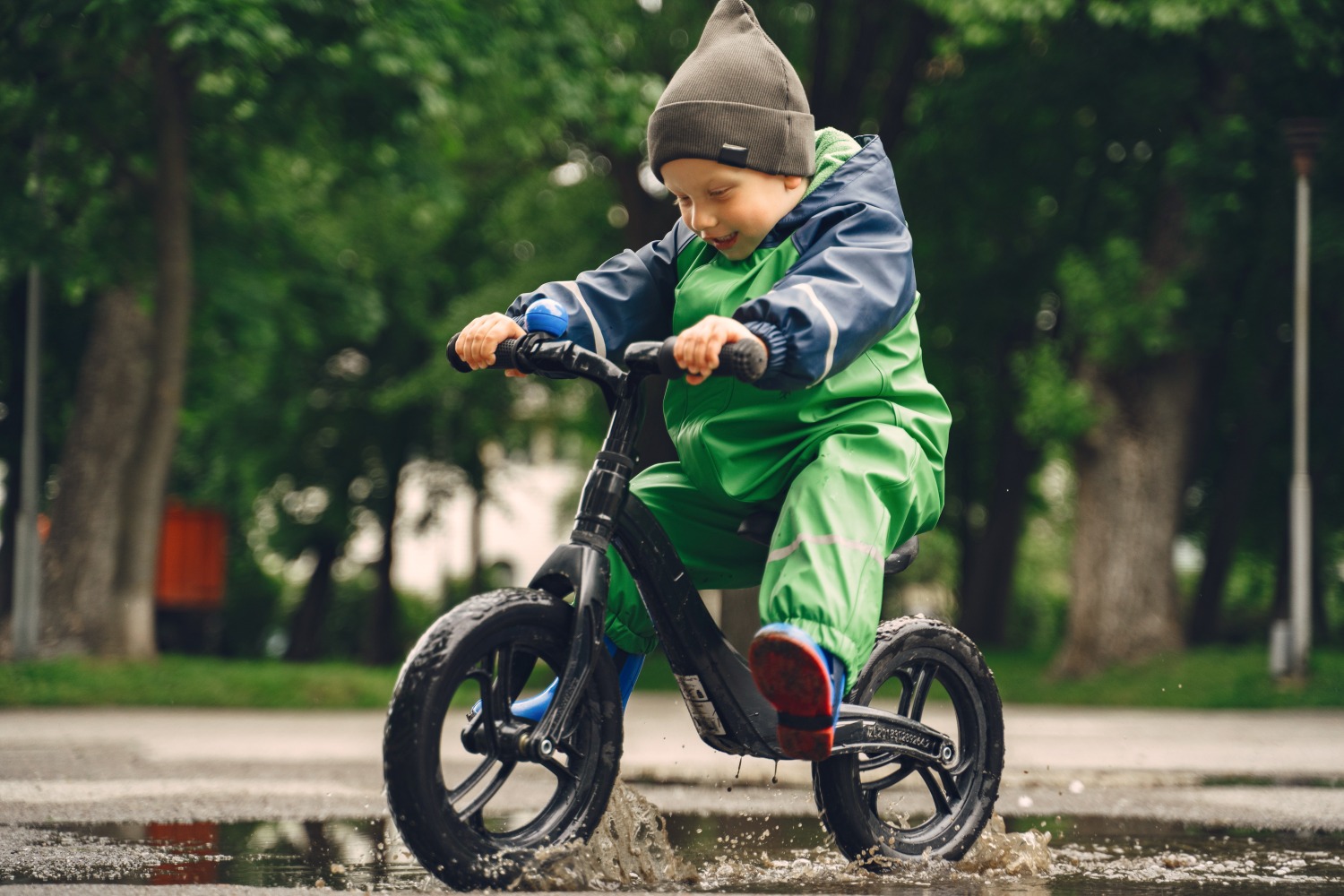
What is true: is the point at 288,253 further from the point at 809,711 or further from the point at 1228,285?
the point at 809,711

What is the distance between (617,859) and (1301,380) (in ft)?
39.0

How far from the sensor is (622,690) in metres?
3.92

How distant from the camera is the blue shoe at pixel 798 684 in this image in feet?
11.1

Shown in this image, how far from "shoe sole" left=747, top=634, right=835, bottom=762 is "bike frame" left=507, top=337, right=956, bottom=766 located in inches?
12.0

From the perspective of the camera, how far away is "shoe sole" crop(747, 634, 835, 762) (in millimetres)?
3395

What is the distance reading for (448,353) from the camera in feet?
12.6

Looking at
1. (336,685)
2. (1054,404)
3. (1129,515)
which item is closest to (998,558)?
(1129,515)

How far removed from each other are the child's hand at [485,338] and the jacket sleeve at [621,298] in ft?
0.55

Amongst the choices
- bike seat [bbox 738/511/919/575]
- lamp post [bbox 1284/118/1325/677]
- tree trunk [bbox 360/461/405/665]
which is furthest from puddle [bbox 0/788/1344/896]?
tree trunk [bbox 360/461/405/665]

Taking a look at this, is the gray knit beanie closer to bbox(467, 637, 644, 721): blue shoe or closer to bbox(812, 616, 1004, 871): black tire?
bbox(467, 637, 644, 721): blue shoe

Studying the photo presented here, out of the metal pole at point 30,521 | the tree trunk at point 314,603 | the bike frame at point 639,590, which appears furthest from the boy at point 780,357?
the tree trunk at point 314,603

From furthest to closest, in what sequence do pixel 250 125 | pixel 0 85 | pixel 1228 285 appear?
pixel 1228 285, pixel 250 125, pixel 0 85

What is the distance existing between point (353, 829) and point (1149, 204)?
44.9 ft

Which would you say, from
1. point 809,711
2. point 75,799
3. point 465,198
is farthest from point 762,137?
point 465,198
